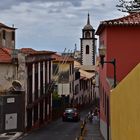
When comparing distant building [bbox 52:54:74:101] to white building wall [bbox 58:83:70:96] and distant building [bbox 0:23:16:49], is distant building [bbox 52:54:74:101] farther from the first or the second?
distant building [bbox 0:23:16:49]

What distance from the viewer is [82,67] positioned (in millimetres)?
97750

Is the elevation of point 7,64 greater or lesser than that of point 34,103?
greater

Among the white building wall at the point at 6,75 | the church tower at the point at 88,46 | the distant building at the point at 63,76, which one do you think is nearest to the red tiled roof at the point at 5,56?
the white building wall at the point at 6,75

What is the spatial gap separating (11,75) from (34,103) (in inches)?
221

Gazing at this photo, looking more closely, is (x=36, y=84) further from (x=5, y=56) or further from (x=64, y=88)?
(x=64, y=88)

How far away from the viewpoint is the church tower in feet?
317

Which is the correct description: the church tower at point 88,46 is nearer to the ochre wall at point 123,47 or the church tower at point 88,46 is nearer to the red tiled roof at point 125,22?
the red tiled roof at point 125,22

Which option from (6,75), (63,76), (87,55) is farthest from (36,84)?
(87,55)

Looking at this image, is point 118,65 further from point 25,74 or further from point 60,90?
point 60,90

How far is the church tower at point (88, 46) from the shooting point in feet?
317

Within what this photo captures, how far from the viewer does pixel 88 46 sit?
3821 inches

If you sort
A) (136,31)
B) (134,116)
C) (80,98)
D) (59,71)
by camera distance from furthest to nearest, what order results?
1. (80,98)
2. (59,71)
3. (136,31)
4. (134,116)

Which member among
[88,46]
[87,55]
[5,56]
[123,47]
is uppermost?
[88,46]

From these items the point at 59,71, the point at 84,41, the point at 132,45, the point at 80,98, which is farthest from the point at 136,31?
the point at 84,41
